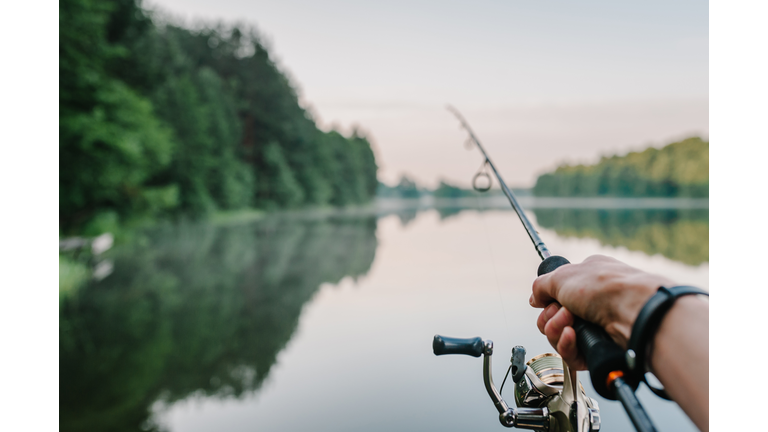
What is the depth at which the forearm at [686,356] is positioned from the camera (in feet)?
2.41

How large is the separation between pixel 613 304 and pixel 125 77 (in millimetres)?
21288

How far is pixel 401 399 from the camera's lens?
14.0 ft

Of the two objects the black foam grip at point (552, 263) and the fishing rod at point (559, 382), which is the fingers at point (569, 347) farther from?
the black foam grip at point (552, 263)

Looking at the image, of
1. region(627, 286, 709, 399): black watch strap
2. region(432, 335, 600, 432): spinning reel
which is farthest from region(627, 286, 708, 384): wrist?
region(432, 335, 600, 432): spinning reel

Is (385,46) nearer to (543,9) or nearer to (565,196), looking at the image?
(543,9)

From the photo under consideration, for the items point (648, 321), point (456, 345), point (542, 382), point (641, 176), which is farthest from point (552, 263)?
point (641, 176)

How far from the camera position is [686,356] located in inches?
29.3

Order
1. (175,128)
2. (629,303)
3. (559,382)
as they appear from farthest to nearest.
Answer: (175,128) < (559,382) < (629,303)

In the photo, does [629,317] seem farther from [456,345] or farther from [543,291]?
[456,345]

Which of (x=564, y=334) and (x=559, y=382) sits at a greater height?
(x=564, y=334)

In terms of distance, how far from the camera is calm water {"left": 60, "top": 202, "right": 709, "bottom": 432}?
3.98m

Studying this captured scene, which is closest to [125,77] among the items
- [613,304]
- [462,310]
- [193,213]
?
[193,213]

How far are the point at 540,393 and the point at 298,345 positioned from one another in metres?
4.59

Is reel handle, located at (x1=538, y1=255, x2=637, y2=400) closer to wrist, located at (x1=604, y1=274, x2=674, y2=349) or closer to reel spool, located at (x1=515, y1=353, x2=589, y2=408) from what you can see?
wrist, located at (x1=604, y1=274, x2=674, y2=349)
